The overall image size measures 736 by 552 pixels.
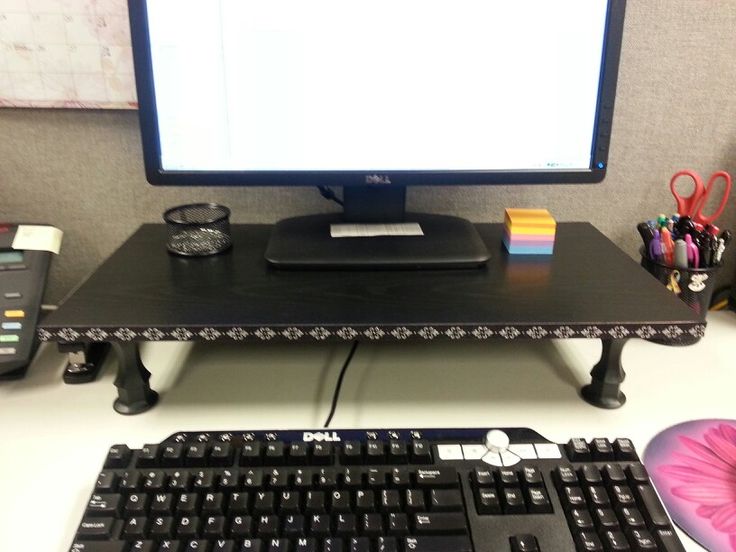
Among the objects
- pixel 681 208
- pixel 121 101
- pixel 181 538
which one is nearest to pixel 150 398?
pixel 181 538

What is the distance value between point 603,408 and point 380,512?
0.28 meters

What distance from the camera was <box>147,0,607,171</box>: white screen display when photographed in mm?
585

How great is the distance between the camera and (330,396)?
0.60 metres

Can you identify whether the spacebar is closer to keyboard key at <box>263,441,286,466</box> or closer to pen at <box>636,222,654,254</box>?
keyboard key at <box>263,441,286,466</box>

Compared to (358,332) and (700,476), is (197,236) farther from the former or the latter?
(700,476)

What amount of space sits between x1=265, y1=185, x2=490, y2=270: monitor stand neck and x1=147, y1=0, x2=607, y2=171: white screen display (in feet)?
0.21

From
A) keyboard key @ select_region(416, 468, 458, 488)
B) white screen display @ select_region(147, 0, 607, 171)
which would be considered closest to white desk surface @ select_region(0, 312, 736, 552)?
keyboard key @ select_region(416, 468, 458, 488)

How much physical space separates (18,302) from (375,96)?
16.7 inches

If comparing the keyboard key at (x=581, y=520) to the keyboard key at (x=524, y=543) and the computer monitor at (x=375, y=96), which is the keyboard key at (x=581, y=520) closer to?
the keyboard key at (x=524, y=543)

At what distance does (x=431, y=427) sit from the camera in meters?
0.55

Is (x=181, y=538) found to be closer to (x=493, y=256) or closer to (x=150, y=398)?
(x=150, y=398)

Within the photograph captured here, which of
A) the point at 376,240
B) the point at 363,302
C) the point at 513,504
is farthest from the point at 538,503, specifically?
the point at 376,240

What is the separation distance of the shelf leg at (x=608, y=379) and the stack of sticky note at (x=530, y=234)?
0.45 feet

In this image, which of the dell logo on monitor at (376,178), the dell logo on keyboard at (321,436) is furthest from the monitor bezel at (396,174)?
the dell logo on keyboard at (321,436)
